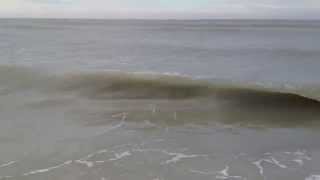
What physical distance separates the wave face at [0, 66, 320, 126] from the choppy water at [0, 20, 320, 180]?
0.8 inches

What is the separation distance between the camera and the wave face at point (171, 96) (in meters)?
7.51

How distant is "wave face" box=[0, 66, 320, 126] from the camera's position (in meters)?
7.51

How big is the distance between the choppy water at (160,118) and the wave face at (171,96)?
0.02 meters

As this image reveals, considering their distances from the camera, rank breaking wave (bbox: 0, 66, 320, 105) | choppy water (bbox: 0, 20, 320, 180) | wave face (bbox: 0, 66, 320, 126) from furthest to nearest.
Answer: breaking wave (bbox: 0, 66, 320, 105) → wave face (bbox: 0, 66, 320, 126) → choppy water (bbox: 0, 20, 320, 180)

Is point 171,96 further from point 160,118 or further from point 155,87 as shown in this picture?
point 160,118

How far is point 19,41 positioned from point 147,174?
16.8 metres

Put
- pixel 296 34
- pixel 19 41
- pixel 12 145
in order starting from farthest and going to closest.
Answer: pixel 296 34, pixel 19 41, pixel 12 145

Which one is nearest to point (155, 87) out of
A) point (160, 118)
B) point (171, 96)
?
point (171, 96)

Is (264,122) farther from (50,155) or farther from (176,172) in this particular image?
(50,155)

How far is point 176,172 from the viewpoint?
200 inches

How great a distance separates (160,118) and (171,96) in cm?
178

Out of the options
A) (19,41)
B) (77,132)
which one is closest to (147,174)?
(77,132)

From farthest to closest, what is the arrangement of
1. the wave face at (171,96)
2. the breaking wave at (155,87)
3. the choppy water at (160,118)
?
1. the breaking wave at (155,87)
2. the wave face at (171,96)
3. the choppy water at (160,118)

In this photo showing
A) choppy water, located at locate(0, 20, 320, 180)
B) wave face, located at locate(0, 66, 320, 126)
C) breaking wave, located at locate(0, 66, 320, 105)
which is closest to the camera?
choppy water, located at locate(0, 20, 320, 180)
